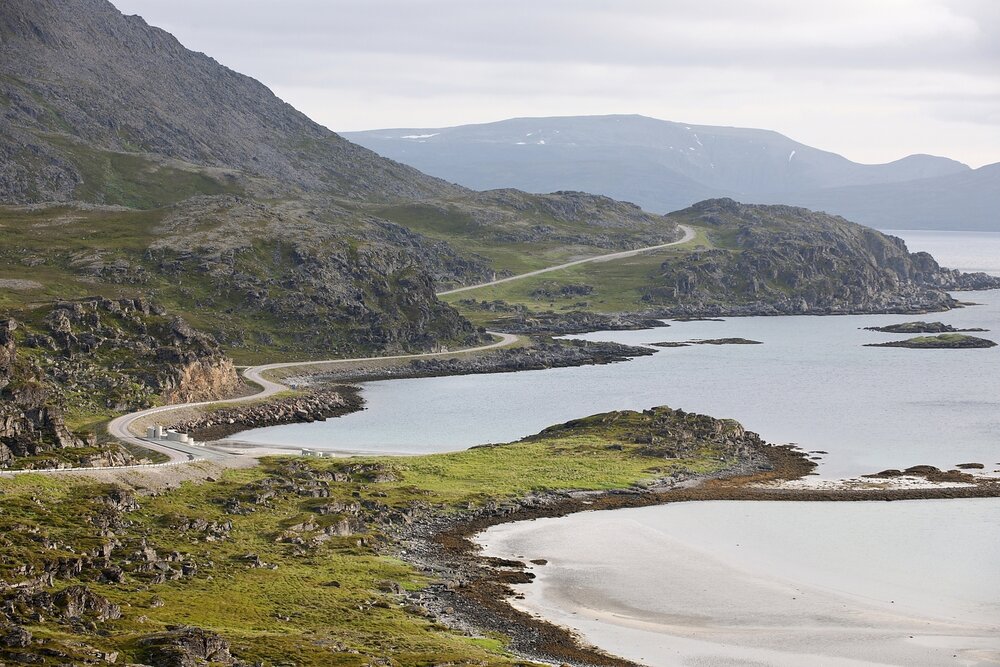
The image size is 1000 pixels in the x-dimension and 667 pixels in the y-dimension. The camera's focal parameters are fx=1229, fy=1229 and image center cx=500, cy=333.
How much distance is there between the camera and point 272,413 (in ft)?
522

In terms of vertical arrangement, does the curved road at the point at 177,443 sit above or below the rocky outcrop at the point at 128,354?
below

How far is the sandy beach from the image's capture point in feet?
235

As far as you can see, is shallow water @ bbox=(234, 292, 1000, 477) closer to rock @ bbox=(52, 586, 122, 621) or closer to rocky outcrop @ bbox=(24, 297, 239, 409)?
rocky outcrop @ bbox=(24, 297, 239, 409)

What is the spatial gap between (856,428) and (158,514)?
99.1 meters

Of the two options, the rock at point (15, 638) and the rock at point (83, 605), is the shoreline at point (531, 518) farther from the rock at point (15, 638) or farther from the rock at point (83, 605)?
the rock at point (15, 638)

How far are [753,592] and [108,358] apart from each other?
10266 centimetres

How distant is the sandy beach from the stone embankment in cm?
5882

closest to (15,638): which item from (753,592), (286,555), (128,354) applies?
(286,555)

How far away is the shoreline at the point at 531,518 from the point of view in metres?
71.9

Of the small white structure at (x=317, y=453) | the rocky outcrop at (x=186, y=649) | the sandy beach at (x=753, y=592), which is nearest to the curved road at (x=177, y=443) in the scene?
the small white structure at (x=317, y=453)

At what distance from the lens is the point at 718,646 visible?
235ft

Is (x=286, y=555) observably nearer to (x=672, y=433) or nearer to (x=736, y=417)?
(x=672, y=433)

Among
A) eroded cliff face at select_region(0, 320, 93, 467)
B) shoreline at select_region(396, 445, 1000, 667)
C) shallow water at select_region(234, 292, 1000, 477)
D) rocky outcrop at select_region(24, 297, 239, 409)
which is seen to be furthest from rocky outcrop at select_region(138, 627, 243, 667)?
rocky outcrop at select_region(24, 297, 239, 409)

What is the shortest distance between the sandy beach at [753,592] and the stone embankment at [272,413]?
58.8 m
